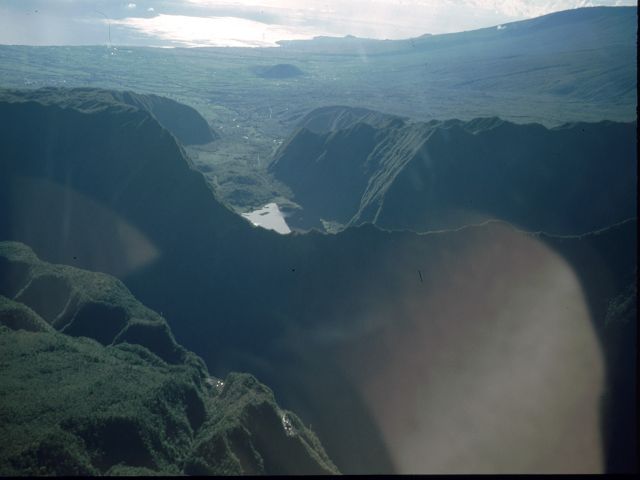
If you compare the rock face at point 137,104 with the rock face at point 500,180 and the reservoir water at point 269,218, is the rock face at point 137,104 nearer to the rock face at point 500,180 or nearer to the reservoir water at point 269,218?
the reservoir water at point 269,218

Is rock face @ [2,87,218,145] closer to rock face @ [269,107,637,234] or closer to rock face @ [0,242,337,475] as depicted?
rock face @ [269,107,637,234]

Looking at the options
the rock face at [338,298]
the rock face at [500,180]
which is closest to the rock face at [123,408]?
the rock face at [338,298]

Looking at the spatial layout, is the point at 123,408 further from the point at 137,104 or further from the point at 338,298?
the point at 137,104

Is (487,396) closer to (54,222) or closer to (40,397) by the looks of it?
(40,397)

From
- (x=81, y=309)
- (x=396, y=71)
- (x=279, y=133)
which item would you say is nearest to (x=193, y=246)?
(x=81, y=309)

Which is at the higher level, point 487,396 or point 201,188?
point 201,188

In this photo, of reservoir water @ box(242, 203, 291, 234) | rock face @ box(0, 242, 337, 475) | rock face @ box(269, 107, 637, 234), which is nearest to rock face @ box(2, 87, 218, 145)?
reservoir water @ box(242, 203, 291, 234)
